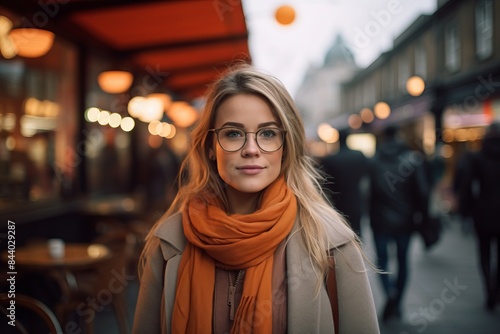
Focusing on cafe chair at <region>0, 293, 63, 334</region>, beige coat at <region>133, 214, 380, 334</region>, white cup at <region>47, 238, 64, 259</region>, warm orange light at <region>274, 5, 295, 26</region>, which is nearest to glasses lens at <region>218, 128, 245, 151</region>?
beige coat at <region>133, 214, 380, 334</region>

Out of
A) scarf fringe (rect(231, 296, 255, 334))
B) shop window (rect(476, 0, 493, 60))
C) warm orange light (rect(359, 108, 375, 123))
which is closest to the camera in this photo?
scarf fringe (rect(231, 296, 255, 334))

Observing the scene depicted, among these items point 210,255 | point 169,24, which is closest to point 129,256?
point 169,24

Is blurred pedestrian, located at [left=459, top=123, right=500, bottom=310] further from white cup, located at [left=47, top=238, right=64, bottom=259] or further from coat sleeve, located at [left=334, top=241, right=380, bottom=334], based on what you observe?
white cup, located at [left=47, top=238, right=64, bottom=259]

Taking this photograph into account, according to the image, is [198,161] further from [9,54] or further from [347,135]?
[9,54]

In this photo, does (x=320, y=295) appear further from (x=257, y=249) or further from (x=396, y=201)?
(x=396, y=201)

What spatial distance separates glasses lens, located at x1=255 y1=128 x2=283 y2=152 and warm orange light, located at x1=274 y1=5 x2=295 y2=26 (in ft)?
19.0

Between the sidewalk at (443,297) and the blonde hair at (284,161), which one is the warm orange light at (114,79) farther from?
the blonde hair at (284,161)

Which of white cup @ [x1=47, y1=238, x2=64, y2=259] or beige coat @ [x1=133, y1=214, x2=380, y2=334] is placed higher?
beige coat @ [x1=133, y1=214, x2=380, y2=334]

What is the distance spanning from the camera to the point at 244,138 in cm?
152

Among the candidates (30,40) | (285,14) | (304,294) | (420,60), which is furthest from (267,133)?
(420,60)

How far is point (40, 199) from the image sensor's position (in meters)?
5.96

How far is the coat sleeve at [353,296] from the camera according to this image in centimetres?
149

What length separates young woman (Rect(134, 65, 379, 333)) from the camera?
1476 millimetres

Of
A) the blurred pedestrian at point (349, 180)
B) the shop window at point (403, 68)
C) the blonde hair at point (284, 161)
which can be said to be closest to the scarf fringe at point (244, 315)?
the blonde hair at point (284, 161)
